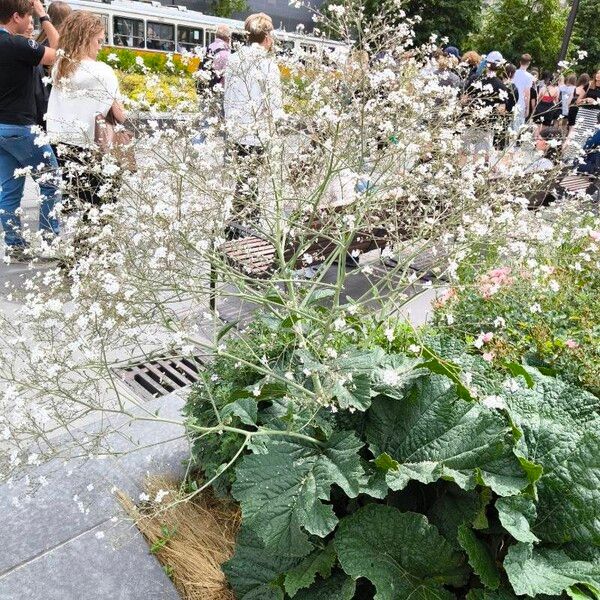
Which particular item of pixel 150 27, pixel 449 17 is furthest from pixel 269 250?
pixel 449 17

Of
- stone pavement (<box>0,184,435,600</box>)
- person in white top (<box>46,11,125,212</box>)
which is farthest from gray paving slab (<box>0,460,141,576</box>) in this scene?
person in white top (<box>46,11,125,212</box>)

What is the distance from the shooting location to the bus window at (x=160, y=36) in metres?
15.8

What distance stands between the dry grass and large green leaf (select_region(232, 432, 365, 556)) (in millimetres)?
377

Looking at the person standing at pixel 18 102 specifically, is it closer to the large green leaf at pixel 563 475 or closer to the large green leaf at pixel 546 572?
the large green leaf at pixel 563 475

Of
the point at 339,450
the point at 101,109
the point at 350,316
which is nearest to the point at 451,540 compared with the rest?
the point at 339,450

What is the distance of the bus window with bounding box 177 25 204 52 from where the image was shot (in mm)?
16141

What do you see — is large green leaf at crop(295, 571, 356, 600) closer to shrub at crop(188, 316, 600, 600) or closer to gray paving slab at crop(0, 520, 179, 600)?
shrub at crop(188, 316, 600, 600)

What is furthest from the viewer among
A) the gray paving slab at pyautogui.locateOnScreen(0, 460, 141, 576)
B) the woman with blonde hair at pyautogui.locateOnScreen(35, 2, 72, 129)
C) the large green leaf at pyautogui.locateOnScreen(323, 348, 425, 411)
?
the woman with blonde hair at pyautogui.locateOnScreen(35, 2, 72, 129)

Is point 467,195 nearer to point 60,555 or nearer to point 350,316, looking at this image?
point 350,316

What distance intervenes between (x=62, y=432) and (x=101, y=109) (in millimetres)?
2582

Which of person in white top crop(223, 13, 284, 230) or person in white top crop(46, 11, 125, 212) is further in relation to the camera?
person in white top crop(46, 11, 125, 212)

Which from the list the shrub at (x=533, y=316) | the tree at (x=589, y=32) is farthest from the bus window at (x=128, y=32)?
the tree at (x=589, y=32)

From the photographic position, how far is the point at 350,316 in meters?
2.71

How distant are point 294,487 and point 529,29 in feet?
94.9
